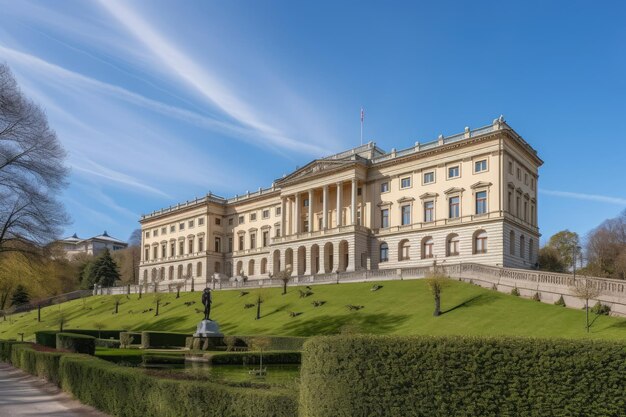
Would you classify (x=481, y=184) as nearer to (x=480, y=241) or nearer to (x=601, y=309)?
(x=480, y=241)

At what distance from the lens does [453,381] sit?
24.8ft

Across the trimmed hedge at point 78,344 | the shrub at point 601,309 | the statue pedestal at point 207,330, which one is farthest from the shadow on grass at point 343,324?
the trimmed hedge at point 78,344

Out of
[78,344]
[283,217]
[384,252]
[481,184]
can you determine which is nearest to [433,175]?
[481,184]

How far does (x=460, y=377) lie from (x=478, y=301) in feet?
107

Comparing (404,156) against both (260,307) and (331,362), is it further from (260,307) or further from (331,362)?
(331,362)

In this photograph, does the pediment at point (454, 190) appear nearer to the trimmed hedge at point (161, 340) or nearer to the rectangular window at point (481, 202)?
the rectangular window at point (481, 202)

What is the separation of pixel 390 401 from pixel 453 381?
3.33 feet

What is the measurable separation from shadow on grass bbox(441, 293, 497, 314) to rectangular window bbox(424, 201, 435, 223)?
901 inches

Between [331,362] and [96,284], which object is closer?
[331,362]

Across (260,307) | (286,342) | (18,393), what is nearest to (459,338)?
(18,393)

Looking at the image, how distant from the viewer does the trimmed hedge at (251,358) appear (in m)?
28.2

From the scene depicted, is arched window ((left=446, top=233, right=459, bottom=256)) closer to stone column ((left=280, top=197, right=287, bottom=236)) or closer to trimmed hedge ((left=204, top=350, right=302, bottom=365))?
stone column ((left=280, top=197, right=287, bottom=236))

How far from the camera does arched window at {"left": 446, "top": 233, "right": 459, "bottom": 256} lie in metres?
→ 58.5

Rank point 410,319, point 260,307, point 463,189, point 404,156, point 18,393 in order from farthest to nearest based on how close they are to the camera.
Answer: point 404,156 → point 463,189 → point 260,307 → point 410,319 → point 18,393
